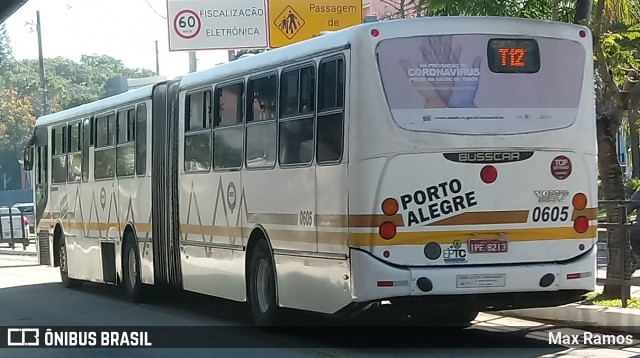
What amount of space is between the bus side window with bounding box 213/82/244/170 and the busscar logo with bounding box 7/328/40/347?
3065mm

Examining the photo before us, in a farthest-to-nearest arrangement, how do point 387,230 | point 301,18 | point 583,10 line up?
point 301,18
point 583,10
point 387,230

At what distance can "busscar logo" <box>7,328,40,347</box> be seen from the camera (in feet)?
45.4

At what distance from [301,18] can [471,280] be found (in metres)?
18.7

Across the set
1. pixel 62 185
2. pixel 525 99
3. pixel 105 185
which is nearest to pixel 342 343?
pixel 525 99

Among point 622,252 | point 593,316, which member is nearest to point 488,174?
point 593,316

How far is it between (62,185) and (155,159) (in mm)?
5123

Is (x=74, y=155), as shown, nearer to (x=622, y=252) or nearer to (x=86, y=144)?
(x=86, y=144)

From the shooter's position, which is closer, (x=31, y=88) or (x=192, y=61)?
(x=192, y=61)

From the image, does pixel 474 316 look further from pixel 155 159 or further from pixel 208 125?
pixel 155 159

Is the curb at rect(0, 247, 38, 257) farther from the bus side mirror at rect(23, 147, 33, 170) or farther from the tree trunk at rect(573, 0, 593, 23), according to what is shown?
the tree trunk at rect(573, 0, 593, 23)

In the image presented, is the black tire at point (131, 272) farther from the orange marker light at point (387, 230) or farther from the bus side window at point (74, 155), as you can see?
the orange marker light at point (387, 230)

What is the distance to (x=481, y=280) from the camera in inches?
440

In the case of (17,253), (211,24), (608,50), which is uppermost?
(211,24)

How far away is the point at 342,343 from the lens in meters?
12.4
